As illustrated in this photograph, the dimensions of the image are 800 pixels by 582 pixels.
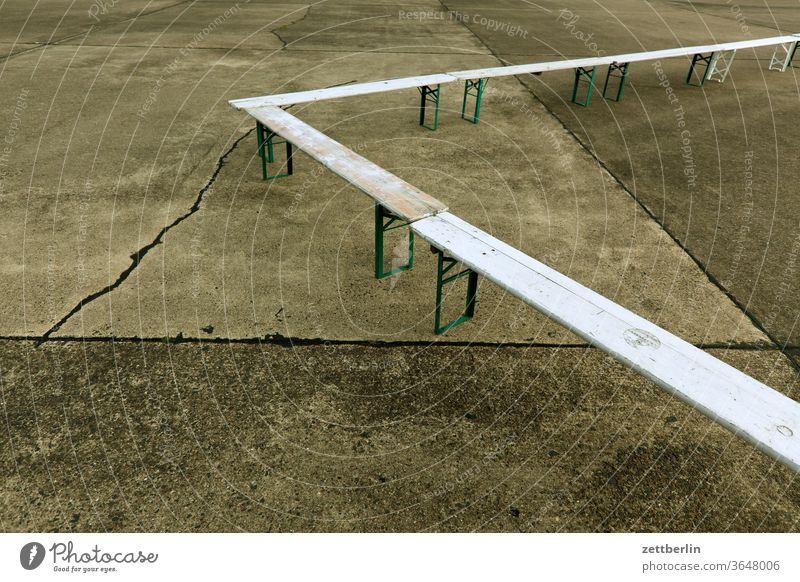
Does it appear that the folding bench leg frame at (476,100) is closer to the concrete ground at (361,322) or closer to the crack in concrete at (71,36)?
the concrete ground at (361,322)

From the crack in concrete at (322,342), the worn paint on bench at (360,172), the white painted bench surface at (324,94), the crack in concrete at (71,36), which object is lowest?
the crack in concrete at (71,36)

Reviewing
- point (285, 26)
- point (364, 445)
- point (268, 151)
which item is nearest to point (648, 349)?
point (364, 445)

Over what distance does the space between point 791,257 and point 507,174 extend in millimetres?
3475

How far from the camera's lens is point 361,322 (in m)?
4.48


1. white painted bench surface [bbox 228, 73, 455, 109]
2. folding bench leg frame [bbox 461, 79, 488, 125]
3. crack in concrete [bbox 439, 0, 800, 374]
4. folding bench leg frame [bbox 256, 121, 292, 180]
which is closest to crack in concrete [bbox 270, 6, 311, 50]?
folding bench leg frame [bbox 461, 79, 488, 125]

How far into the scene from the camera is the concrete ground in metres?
3.12

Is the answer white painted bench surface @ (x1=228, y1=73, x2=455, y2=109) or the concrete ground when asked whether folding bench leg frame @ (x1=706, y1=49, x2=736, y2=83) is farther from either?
white painted bench surface @ (x1=228, y1=73, x2=455, y2=109)

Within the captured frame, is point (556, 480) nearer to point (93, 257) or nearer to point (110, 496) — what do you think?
point (110, 496)

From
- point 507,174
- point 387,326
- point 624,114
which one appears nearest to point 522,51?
point 624,114

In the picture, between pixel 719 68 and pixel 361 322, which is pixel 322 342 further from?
pixel 719 68

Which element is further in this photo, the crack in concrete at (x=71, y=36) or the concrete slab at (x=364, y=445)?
the crack in concrete at (x=71, y=36)

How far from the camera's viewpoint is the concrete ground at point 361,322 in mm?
3121

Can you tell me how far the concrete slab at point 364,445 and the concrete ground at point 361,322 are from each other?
2 cm

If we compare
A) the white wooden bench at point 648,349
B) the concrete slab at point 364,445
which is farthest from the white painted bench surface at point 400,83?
the concrete slab at point 364,445
